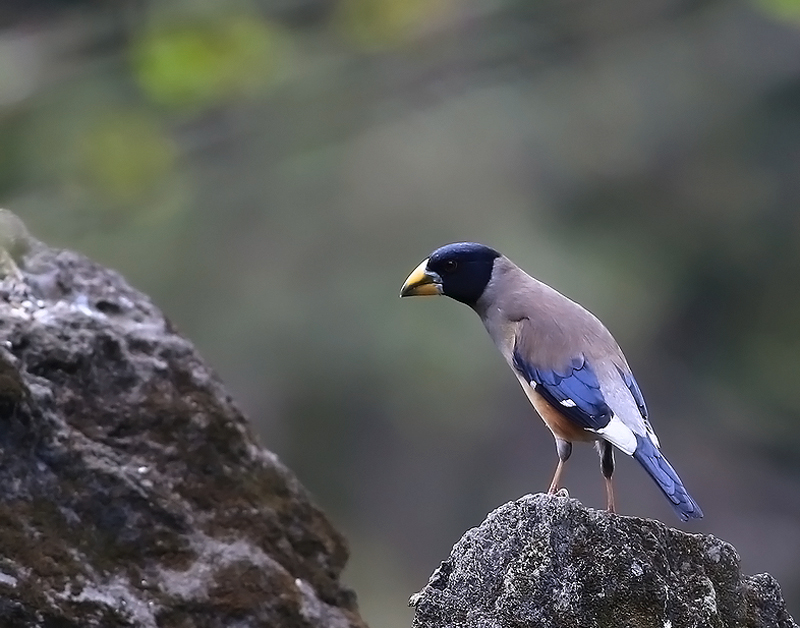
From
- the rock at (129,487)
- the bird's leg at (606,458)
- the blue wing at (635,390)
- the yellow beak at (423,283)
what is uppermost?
the yellow beak at (423,283)

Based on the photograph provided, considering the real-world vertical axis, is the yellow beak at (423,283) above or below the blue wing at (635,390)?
Result: above

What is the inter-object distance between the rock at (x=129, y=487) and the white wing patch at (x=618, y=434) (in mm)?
1172

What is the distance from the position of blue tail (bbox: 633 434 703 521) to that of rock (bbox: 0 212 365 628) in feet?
4.21

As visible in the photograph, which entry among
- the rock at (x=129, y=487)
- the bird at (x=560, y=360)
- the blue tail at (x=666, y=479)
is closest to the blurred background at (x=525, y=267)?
the bird at (x=560, y=360)

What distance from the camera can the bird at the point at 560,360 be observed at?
14.2 feet

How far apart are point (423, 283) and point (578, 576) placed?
7.39 ft

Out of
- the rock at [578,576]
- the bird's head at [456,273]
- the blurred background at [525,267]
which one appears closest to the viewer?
the rock at [578,576]

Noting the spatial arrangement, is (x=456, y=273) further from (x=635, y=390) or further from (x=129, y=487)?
(x=129, y=487)

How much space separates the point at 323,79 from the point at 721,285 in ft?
31.8

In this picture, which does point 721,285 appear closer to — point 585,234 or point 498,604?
point 585,234

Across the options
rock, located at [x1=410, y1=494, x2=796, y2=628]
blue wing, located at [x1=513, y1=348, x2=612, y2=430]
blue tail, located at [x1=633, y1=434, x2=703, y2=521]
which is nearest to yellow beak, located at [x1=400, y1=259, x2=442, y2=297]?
blue wing, located at [x1=513, y1=348, x2=612, y2=430]

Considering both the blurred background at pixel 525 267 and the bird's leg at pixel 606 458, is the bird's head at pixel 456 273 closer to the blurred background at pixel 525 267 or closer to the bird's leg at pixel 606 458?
the bird's leg at pixel 606 458

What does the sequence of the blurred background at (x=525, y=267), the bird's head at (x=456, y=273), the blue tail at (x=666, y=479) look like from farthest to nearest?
the blurred background at (x=525, y=267)
the bird's head at (x=456, y=273)
the blue tail at (x=666, y=479)

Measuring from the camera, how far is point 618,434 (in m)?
4.32
